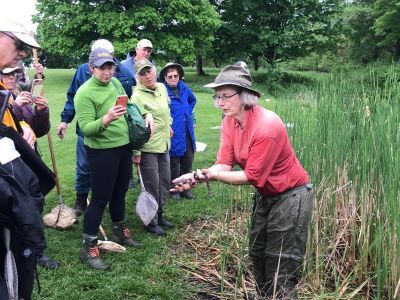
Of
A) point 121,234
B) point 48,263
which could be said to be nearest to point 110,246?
point 121,234

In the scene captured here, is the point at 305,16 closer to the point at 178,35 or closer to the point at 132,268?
the point at 178,35

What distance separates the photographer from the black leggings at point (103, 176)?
11.1ft

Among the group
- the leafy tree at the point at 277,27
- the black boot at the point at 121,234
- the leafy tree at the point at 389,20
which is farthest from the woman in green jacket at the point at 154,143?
the leafy tree at the point at 277,27

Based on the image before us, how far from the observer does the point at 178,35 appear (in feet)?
78.8

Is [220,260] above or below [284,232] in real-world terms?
below

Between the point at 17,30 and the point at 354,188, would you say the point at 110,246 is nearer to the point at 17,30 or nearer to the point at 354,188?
the point at 354,188

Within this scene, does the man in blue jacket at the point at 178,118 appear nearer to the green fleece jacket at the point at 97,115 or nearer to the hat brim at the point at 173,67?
the hat brim at the point at 173,67

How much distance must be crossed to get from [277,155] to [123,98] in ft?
4.29

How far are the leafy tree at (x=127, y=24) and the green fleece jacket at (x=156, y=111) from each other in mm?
17189

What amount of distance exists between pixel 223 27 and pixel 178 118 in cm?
2255

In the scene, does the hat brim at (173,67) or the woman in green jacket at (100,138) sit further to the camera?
the hat brim at (173,67)

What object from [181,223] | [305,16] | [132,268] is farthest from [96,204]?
[305,16]

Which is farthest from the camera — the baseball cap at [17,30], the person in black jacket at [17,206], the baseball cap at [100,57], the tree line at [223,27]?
the tree line at [223,27]

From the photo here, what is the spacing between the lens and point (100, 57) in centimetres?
336
